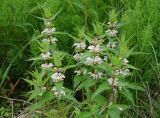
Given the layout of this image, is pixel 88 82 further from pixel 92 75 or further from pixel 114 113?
pixel 114 113

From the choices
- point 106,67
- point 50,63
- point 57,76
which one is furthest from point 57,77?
point 106,67

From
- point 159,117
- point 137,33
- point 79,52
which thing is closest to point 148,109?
point 159,117

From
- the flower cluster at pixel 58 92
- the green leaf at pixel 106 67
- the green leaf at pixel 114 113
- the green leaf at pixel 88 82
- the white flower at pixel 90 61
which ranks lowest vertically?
the green leaf at pixel 114 113

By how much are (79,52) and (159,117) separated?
0.71 m

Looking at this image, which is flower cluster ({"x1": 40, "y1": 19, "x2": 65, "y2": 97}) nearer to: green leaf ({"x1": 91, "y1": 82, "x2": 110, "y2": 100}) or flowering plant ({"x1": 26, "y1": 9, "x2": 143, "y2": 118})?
flowering plant ({"x1": 26, "y1": 9, "x2": 143, "y2": 118})

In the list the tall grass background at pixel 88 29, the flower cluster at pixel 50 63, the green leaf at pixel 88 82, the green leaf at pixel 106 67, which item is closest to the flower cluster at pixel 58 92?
the flower cluster at pixel 50 63

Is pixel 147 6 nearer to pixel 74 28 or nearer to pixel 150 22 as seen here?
pixel 150 22

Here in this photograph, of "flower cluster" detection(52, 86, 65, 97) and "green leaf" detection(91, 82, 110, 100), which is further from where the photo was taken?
"flower cluster" detection(52, 86, 65, 97)

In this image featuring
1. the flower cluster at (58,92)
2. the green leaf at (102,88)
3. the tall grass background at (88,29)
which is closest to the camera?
the green leaf at (102,88)

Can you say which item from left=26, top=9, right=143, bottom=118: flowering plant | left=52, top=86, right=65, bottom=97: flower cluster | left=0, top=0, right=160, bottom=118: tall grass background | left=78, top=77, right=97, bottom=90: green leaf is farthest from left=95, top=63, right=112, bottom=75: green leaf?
Result: left=0, top=0, right=160, bottom=118: tall grass background

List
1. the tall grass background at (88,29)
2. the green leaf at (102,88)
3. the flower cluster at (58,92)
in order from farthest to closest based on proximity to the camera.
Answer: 1. the tall grass background at (88,29)
2. the flower cluster at (58,92)
3. the green leaf at (102,88)

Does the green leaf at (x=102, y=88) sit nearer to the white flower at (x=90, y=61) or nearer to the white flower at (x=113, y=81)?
the white flower at (x=113, y=81)

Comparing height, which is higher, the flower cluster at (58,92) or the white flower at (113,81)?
the white flower at (113,81)

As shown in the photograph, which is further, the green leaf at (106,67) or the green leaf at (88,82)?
the green leaf at (88,82)
